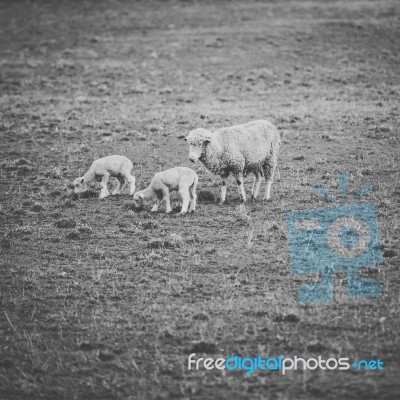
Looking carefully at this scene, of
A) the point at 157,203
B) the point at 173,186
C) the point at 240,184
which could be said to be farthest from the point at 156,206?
the point at 240,184

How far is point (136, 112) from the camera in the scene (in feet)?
86.6

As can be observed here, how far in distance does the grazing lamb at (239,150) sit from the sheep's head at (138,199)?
1676 mm

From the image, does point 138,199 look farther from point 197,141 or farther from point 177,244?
point 177,244

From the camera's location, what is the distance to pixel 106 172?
14.8 metres

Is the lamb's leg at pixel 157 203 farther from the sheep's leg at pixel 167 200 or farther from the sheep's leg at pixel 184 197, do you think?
the sheep's leg at pixel 184 197

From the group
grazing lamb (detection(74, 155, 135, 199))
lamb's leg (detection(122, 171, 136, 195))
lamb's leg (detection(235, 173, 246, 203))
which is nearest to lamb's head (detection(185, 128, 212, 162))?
lamb's leg (detection(235, 173, 246, 203))

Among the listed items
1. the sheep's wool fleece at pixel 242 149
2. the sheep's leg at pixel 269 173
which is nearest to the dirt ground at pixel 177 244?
the sheep's leg at pixel 269 173

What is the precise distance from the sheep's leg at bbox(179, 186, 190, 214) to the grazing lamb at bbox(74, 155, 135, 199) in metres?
2.16

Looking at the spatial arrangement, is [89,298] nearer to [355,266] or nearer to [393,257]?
[355,266]

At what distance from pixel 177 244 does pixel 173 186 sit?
2.10 m

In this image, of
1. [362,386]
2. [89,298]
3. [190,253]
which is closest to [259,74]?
[190,253]

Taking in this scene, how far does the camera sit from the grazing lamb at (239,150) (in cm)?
1366

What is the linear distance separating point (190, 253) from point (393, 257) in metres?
4.13

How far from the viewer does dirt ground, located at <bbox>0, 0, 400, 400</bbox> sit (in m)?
7.80
